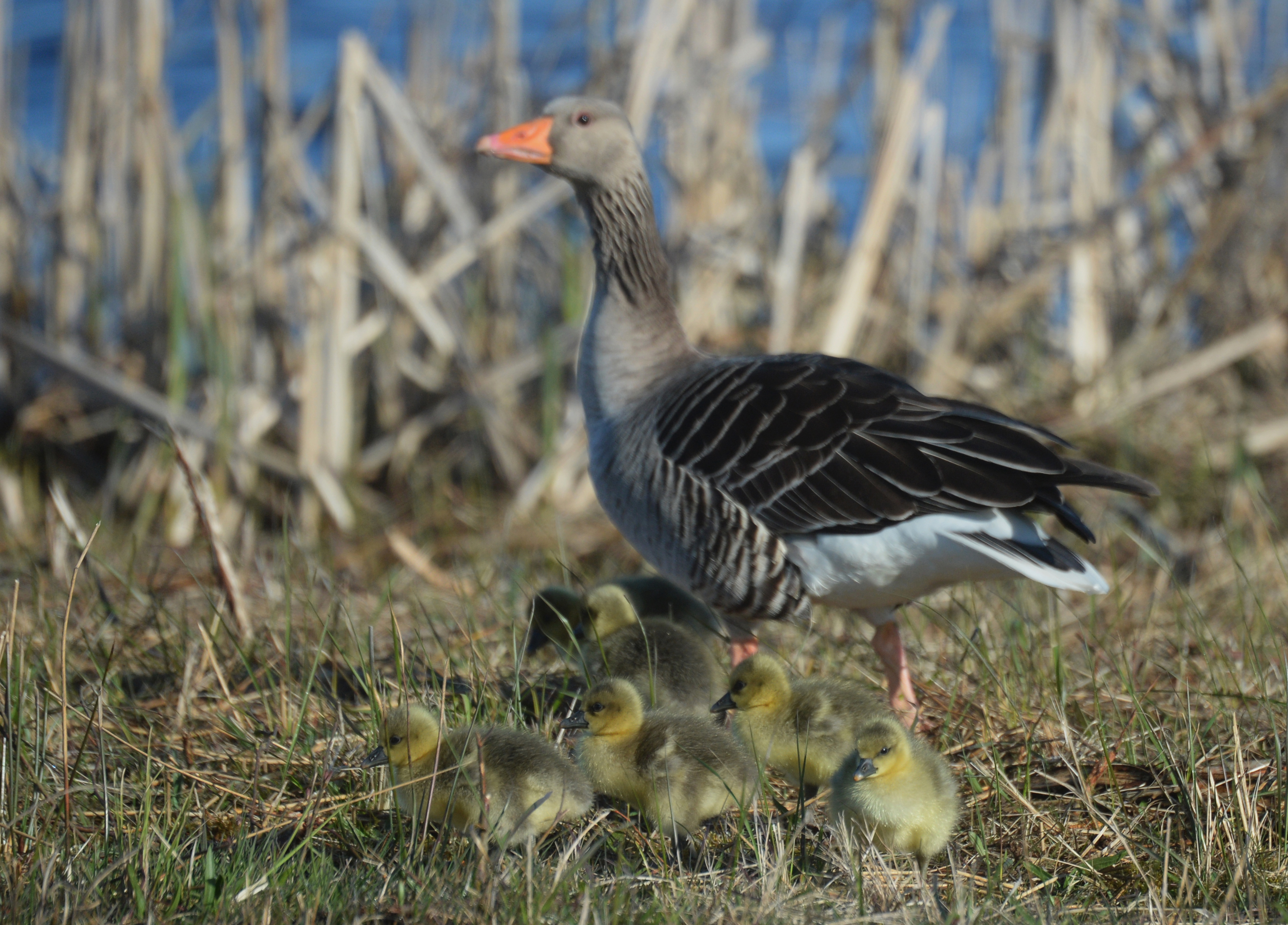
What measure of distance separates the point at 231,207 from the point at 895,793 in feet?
18.5

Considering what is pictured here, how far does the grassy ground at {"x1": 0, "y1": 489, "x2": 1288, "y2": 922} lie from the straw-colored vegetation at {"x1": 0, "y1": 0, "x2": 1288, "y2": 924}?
0.08 feet

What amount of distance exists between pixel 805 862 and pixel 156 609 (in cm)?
225

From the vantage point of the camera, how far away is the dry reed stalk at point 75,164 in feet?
22.7

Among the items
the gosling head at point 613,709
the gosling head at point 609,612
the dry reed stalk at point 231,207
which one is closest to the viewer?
the gosling head at point 613,709

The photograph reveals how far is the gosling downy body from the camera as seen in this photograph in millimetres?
3010

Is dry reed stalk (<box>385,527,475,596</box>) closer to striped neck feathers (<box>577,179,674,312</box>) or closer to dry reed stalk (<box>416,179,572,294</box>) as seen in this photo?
striped neck feathers (<box>577,179,674,312</box>)

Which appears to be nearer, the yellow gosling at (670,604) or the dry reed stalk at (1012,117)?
the yellow gosling at (670,604)

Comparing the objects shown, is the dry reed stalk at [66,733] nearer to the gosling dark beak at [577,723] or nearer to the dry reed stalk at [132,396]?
the gosling dark beak at [577,723]

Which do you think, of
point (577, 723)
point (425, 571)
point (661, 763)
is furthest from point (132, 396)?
point (661, 763)

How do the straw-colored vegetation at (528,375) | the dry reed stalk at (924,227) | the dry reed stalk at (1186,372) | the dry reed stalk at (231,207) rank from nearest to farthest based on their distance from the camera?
1. the straw-colored vegetation at (528,375)
2. the dry reed stalk at (1186,372)
3. the dry reed stalk at (231,207)
4. the dry reed stalk at (924,227)

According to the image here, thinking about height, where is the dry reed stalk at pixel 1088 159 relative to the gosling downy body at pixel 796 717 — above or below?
above

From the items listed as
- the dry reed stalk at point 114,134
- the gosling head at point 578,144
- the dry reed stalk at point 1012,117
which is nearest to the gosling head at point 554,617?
the gosling head at point 578,144

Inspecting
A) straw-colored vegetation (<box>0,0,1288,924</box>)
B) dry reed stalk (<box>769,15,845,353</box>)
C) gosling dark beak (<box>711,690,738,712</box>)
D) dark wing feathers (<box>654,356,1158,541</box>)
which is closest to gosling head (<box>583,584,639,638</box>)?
straw-colored vegetation (<box>0,0,1288,924</box>)

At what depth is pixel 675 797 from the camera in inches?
111
